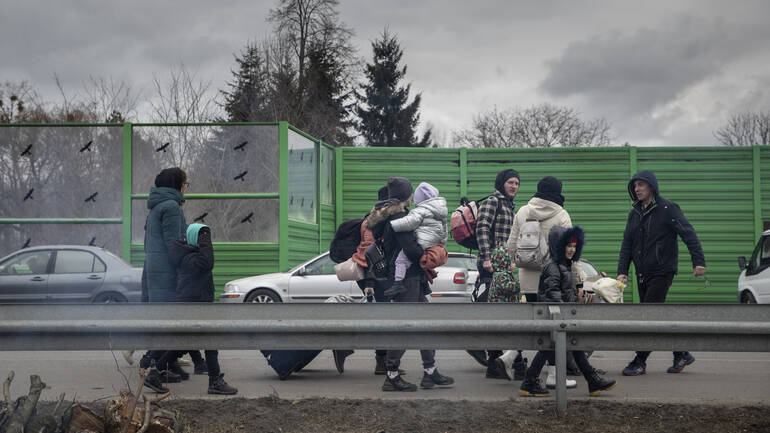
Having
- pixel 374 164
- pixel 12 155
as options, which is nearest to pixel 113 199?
pixel 12 155

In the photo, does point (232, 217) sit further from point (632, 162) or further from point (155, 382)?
point (155, 382)

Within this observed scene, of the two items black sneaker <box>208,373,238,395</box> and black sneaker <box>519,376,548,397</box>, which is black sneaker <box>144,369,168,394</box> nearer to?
black sneaker <box>208,373,238,395</box>

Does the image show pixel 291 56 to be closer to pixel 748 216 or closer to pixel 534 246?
pixel 748 216

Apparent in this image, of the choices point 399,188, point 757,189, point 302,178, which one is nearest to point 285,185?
point 302,178

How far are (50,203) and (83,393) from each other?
9594 mm

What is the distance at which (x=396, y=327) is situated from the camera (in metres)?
5.25

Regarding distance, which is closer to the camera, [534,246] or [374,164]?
[534,246]

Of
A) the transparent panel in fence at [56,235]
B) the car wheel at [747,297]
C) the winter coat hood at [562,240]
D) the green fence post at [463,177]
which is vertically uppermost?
the green fence post at [463,177]

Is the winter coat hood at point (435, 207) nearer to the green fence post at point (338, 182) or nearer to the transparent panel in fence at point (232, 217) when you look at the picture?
the transparent panel in fence at point (232, 217)

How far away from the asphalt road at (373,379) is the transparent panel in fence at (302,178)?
5.62 m

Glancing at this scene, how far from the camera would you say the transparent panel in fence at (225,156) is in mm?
15234

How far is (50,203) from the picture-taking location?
616 inches

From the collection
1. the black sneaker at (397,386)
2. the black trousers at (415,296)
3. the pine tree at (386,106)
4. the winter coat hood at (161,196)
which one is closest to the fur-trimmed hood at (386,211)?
the black trousers at (415,296)

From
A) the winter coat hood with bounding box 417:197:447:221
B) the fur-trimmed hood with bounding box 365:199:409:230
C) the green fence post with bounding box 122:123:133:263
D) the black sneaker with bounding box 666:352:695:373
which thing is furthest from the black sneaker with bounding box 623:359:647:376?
the green fence post with bounding box 122:123:133:263
